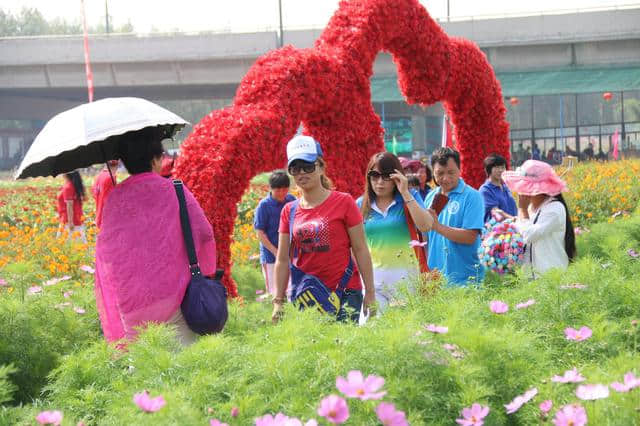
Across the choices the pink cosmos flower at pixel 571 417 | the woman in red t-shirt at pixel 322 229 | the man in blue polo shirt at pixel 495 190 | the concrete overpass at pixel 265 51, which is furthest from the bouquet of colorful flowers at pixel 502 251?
the concrete overpass at pixel 265 51

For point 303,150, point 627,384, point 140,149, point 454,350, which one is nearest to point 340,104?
point 303,150

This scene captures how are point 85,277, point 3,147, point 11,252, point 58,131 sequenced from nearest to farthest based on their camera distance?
point 58,131, point 85,277, point 11,252, point 3,147

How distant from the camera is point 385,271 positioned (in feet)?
15.0

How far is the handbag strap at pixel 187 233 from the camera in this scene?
3221mm

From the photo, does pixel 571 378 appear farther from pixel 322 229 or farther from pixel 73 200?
pixel 73 200

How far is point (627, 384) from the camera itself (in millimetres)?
2109

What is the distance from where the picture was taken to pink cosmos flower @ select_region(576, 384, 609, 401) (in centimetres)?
206

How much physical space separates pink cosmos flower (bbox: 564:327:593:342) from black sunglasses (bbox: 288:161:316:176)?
1.67 meters

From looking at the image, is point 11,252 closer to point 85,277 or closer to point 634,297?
point 85,277

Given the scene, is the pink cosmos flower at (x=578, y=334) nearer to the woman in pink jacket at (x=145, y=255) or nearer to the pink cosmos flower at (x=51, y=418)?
the woman in pink jacket at (x=145, y=255)

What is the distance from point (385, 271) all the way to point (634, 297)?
1.62 m

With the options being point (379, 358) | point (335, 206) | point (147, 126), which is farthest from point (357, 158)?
point (379, 358)

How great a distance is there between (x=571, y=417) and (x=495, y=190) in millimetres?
4783

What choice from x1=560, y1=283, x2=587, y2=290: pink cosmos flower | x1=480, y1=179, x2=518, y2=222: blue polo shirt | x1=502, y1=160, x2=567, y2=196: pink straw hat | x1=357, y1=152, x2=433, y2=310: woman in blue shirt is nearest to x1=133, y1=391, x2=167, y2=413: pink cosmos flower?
x1=560, y1=283, x2=587, y2=290: pink cosmos flower
